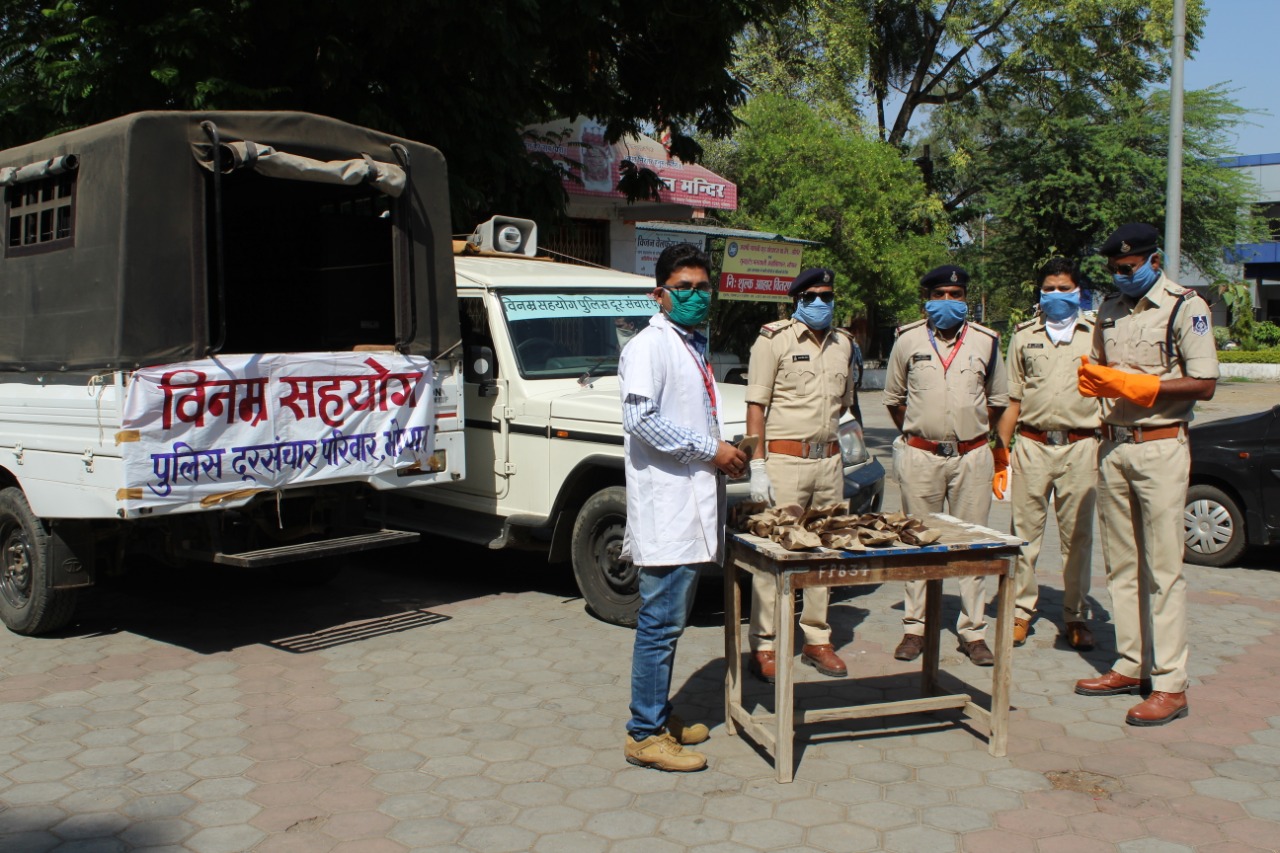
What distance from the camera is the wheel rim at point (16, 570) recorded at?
6453mm

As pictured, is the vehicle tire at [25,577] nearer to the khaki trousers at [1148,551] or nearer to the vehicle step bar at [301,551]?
the vehicle step bar at [301,551]

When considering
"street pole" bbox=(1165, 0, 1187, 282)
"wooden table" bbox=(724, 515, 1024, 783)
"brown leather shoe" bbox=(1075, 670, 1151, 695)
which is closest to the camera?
"wooden table" bbox=(724, 515, 1024, 783)

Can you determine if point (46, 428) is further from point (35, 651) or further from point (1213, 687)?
point (1213, 687)

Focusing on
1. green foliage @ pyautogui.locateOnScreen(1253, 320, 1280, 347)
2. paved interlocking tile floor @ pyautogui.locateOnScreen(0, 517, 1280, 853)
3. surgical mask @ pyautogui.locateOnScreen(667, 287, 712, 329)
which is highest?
green foliage @ pyautogui.locateOnScreen(1253, 320, 1280, 347)

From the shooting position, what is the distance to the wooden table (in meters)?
4.20

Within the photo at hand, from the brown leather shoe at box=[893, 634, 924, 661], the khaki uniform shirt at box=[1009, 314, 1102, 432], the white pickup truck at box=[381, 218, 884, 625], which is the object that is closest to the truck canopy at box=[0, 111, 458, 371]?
the white pickup truck at box=[381, 218, 884, 625]

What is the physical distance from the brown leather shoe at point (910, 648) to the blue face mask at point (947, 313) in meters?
1.58

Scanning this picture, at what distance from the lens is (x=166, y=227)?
5.73 m

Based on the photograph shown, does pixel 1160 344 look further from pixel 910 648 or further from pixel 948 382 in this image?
pixel 910 648

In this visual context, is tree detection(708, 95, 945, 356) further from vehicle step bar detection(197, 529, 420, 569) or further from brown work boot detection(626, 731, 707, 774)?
brown work boot detection(626, 731, 707, 774)

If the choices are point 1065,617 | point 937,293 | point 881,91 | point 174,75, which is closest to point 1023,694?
point 1065,617

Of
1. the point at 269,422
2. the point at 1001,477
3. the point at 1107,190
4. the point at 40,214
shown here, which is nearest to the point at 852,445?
the point at 1001,477

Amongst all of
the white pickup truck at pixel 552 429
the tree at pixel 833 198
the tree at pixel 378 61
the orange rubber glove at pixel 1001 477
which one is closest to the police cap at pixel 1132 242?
the orange rubber glove at pixel 1001 477

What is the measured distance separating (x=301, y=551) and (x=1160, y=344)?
14.1 feet
